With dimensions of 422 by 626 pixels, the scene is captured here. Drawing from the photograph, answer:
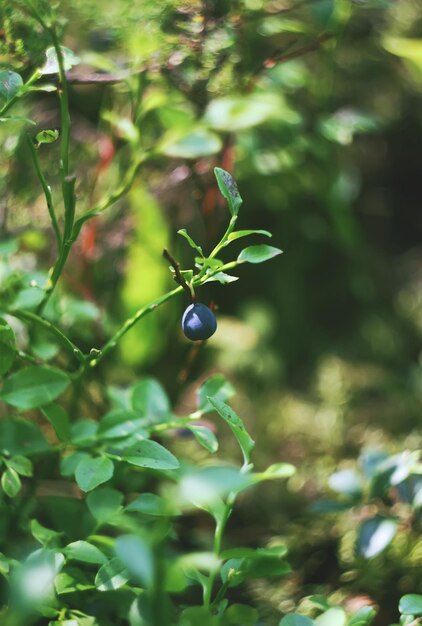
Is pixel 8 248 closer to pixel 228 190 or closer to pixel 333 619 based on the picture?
pixel 228 190

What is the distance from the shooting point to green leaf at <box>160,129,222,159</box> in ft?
2.46

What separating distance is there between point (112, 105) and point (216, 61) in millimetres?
366

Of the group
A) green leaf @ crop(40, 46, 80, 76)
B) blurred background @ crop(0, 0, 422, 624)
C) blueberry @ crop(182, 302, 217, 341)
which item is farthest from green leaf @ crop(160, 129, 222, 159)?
blueberry @ crop(182, 302, 217, 341)

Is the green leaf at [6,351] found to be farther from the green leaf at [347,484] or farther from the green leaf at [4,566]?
the green leaf at [347,484]

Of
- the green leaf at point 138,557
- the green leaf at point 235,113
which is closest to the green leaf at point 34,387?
the green leaf at point 138,557

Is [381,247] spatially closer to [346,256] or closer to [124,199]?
[346,256]

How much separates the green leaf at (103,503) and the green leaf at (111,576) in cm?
5

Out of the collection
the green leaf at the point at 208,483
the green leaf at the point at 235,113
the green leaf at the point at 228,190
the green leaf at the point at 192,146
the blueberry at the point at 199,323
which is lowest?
the green leaf at the point at 192,146

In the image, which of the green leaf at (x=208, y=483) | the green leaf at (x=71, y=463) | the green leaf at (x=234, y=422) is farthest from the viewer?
the green leaf at (x=71, y=463)

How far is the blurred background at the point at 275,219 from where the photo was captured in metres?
0.75

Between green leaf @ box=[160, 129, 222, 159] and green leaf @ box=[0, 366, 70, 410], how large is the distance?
0.97ft

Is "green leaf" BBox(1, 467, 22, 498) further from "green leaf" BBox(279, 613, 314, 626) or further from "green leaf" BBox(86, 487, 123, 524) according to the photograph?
"green leaf" BBox(279, 613, 314, 626)

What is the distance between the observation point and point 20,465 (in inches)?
22.0

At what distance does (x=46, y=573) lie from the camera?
1.30 feet
